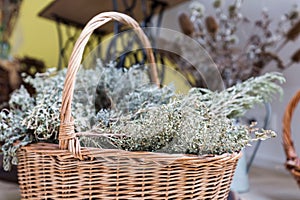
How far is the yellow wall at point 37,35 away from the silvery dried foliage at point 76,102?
145cm

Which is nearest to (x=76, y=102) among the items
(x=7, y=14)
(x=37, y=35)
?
(x=7, y=14)

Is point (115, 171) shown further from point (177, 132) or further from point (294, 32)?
point (294, 32)

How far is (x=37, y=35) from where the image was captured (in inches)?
86.7

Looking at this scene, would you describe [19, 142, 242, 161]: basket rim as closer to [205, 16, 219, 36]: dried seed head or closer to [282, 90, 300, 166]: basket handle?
[282, 90, 300, 166]: basket handle

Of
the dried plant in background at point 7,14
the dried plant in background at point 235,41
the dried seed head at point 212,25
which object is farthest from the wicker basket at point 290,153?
the dried plant in background at point 7,14

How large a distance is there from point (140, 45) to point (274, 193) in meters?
0.59

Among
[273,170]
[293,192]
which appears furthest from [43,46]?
[293,192]

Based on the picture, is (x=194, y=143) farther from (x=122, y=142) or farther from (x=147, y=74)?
(x=147, y=74)

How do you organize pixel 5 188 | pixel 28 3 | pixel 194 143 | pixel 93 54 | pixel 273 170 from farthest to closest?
pixel 28 3
pixel 273 170
pixel 5 188
pixel 93 54
pixel 194 143

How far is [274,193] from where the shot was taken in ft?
3.17

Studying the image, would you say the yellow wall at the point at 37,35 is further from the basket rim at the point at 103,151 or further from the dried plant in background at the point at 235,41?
the basket rim at the point at 103,151

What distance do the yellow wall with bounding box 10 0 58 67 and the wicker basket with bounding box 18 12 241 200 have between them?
1.75m

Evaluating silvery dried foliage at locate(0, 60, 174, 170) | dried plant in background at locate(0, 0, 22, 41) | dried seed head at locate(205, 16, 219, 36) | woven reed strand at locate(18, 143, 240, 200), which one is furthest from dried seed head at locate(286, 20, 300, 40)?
dried plant in background at locate(0, 0, 22, 41)

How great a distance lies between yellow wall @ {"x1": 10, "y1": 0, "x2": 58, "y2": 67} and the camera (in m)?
2.19
